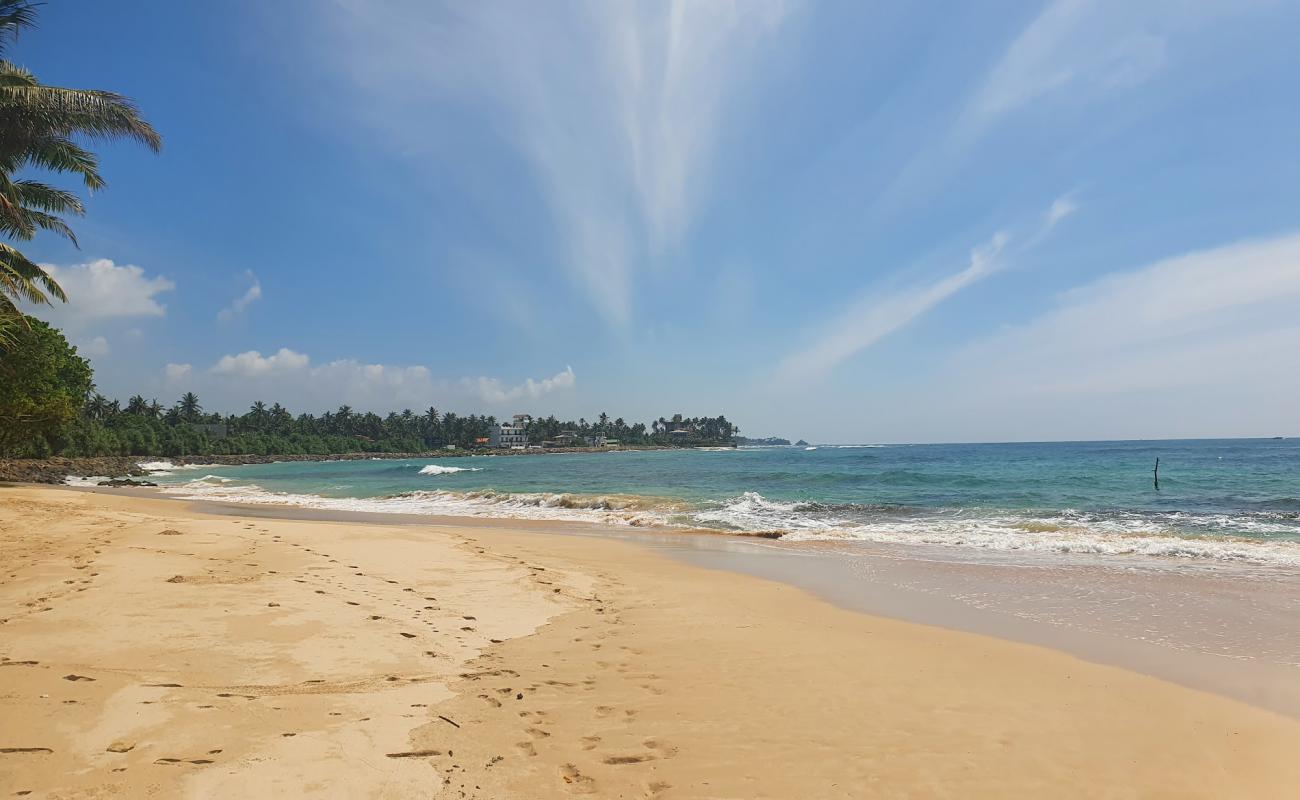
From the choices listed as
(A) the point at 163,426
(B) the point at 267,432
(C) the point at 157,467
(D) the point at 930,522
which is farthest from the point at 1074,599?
(B) the point at 267,432

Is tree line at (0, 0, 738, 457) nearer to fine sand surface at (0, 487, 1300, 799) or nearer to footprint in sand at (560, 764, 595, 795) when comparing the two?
fine sand surface at (0, 487, 1300, 799)

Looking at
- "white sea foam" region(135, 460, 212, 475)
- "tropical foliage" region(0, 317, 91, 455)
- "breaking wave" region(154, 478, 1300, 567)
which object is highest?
"tropical foliage" region(0, 317, 91, 455)

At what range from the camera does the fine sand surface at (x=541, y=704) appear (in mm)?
3469

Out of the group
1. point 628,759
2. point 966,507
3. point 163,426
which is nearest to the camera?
point 628,759

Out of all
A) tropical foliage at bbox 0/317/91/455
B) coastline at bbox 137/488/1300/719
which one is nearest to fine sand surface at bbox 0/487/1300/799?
coastline at bbox 137/488/1300/719

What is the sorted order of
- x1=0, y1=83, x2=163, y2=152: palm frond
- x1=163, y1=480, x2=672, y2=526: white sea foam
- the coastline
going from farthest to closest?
x1=163, y1=480, x2=672, y2=526: white sea foam → x1=0, y1=83, x2=163, y2=152: palm frond → the coastline

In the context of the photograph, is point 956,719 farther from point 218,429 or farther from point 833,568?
point 218,429

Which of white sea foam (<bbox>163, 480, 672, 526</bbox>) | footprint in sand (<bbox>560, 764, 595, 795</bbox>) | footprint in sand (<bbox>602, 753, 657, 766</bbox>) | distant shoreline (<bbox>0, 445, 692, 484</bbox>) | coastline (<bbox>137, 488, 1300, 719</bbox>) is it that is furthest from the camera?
distant shoreline (<bbox>0, 445, 692, 484</bbox>)

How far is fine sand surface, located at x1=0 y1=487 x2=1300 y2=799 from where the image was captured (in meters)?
3.47

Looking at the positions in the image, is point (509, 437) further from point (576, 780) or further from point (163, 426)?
point (576, 780)

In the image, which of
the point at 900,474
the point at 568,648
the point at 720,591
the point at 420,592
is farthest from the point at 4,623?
the point at 900,474

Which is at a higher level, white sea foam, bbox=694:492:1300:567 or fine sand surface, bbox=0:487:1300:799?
fine sand surface, bbox=0:487:1300:799

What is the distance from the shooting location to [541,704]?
460cm

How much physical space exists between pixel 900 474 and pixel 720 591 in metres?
34.6
